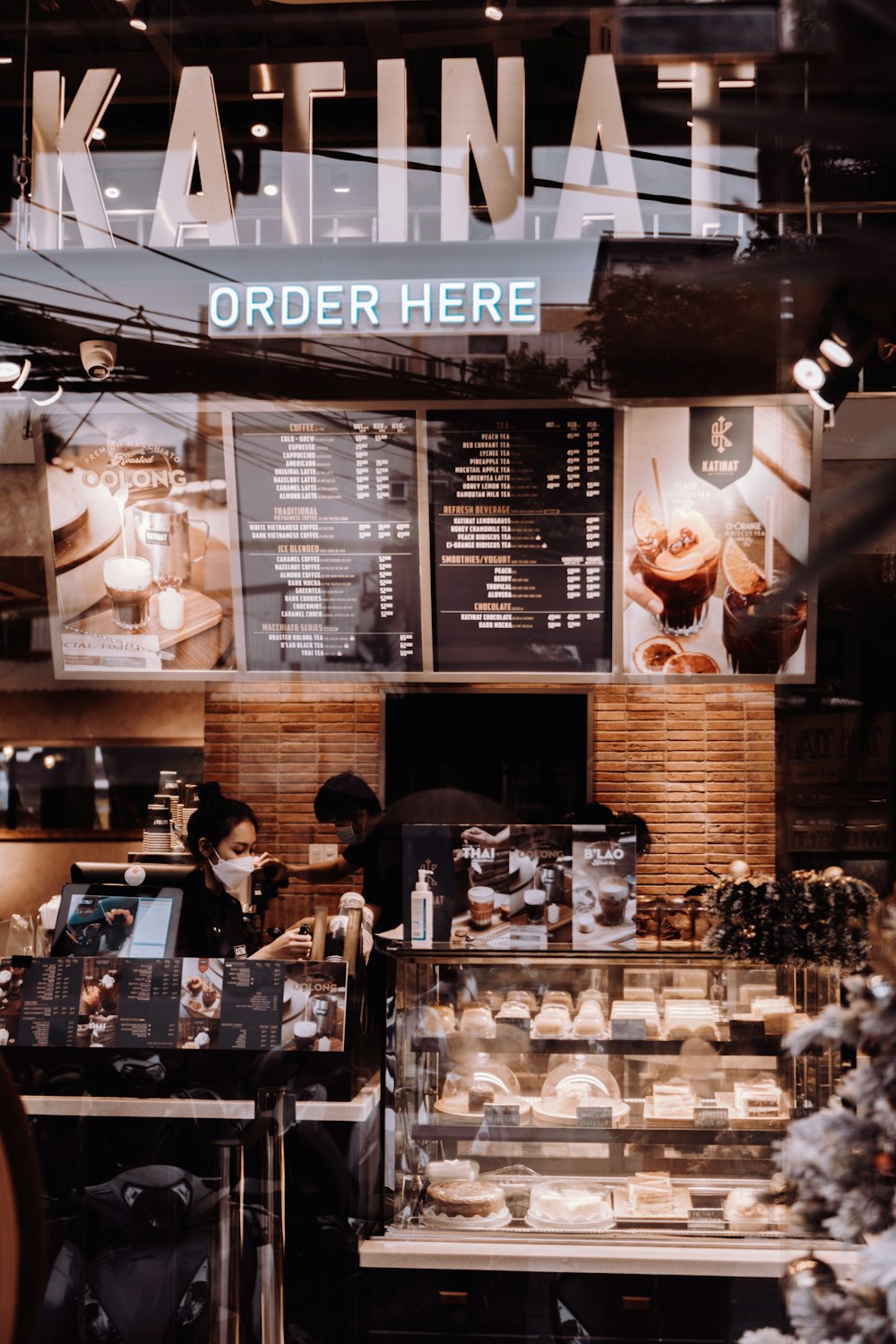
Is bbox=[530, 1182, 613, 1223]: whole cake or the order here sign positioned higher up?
the order here sign

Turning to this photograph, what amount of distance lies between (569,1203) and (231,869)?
1621 millimetres

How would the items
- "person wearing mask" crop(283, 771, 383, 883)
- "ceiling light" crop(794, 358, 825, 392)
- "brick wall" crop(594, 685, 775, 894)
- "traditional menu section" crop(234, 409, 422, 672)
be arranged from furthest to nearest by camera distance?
"brick wall" crop(594, 685, 775, 894) < "person wearing mask" crop(283, 771, 383, 883) < "traditional menu section" crop(234, 409, 422, 672) < "ceiling light" crop(794, 358, 825, 392)

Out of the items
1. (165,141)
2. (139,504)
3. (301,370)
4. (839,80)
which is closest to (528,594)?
(301,370)

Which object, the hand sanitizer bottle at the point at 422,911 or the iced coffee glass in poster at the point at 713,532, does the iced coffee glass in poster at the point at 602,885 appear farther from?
the iced coffee glass in poster at the point at 713,532

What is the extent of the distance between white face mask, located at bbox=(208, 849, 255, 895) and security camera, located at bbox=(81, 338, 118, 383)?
1779 millimetres

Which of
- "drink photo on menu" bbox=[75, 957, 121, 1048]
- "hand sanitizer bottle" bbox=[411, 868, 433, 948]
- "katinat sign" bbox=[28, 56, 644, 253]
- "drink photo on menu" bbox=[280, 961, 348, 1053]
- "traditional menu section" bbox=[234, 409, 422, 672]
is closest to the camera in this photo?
"drink photo on menu" bbox=[280, 961, 348, 1053]

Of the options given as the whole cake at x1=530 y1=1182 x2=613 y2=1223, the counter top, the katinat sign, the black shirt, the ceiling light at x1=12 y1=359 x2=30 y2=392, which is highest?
the katinat sign

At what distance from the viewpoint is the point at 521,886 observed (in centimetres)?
325

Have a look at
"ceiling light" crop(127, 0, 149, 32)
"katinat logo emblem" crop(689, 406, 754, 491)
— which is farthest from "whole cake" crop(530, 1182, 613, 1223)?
"ceiling light" crop(127, 0, 149, 32)

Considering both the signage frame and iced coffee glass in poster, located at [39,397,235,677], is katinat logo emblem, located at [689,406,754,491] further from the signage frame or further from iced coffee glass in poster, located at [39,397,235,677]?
iced coffee glass in poster, located at [39,397,235,677]

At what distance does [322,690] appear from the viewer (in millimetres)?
5812

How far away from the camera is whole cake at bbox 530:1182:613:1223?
2.91 meters

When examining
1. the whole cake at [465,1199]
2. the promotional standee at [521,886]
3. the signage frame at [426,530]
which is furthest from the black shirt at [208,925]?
the whole cake at [465,1199]

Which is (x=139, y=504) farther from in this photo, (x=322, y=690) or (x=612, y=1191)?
(x=612, y=1191)
